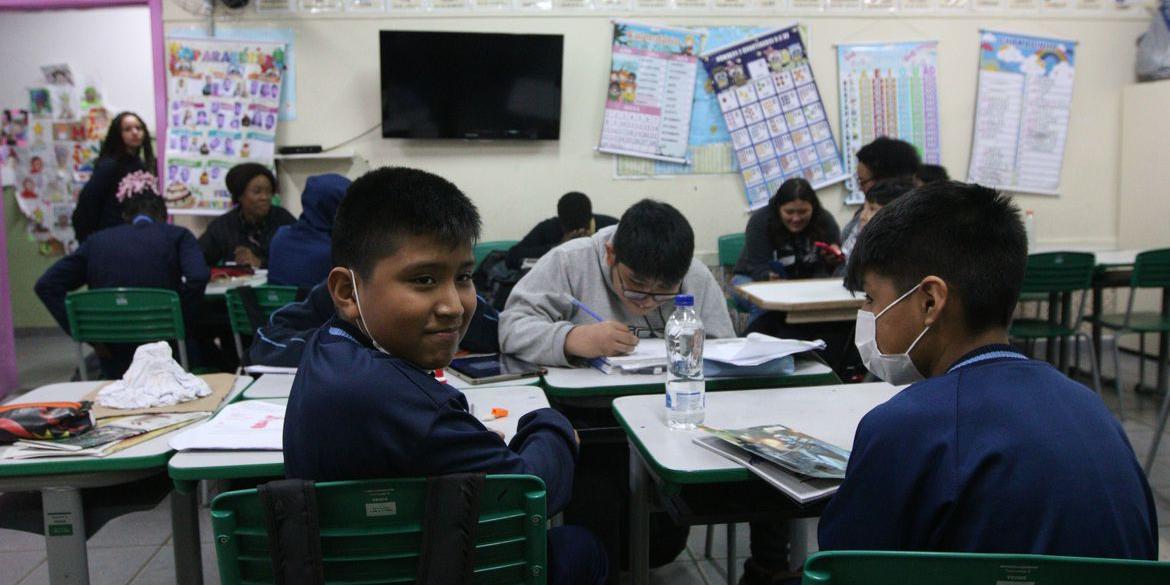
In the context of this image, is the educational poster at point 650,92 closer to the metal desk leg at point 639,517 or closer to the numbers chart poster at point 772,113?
the numbers chart poster at point 772,113

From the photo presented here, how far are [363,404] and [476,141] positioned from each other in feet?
14.9

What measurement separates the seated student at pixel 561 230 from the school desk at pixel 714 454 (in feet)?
8.34

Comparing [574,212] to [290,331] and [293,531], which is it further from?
[293,531]

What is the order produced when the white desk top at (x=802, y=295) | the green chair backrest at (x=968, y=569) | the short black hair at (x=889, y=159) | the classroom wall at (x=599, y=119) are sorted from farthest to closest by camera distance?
the classroom wall at (x=599, y=119) < the short black hair at (x=889, y=159) < the white desk top at (x=802, y=295) < the green chair backrest at (x=968, y=569)

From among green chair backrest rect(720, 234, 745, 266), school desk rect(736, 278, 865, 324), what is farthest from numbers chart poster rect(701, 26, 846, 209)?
school desk rect(736, 278, 865, 324)

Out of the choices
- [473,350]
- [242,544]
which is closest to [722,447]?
[242,544]

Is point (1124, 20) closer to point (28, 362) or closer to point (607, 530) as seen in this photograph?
point (607, 530)

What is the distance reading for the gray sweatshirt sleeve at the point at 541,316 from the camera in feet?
7.54

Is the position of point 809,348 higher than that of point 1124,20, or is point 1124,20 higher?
point 1124,20

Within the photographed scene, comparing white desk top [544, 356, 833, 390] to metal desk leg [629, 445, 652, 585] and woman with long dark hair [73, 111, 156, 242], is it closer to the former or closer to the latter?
metal desk leg [629, 445, 652, 585]

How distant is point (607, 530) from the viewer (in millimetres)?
2367

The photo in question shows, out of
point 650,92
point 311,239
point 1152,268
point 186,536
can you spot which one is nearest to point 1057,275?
point 1152,268

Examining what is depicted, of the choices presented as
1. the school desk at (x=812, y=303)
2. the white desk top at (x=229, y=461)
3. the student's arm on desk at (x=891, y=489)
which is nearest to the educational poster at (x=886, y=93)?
the school desk at (x=812, y=303)

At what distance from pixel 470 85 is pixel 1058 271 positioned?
11.5ft
